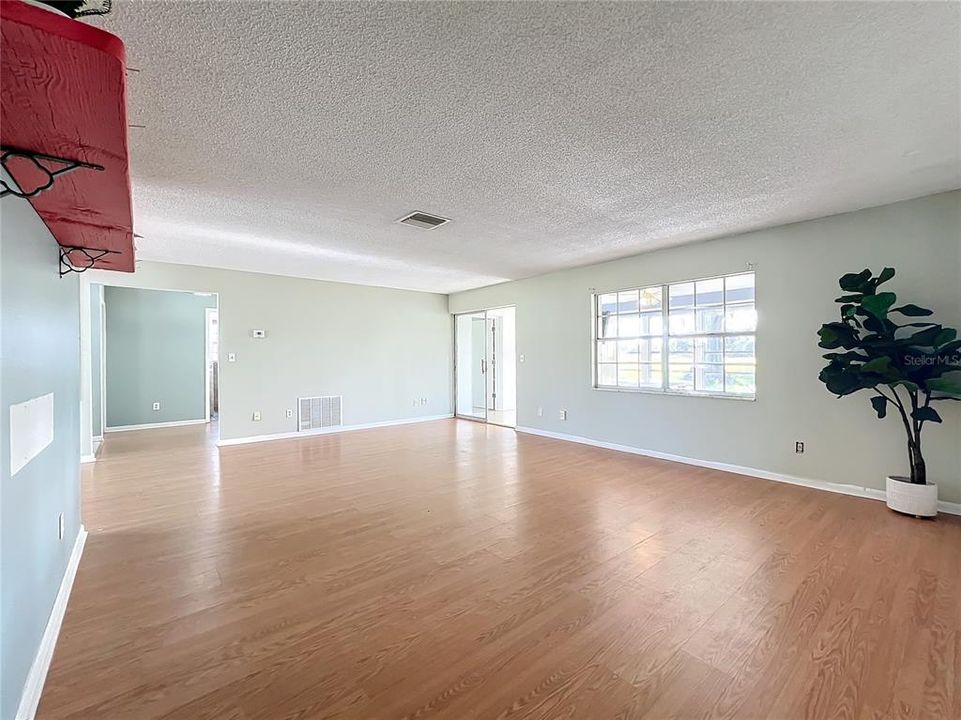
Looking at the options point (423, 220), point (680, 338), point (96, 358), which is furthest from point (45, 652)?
point (96, 358)

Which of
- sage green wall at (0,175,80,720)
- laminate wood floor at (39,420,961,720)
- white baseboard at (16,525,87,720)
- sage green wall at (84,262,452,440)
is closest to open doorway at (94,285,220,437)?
sage green wall at (84,262,452,440)

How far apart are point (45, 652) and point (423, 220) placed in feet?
11.5

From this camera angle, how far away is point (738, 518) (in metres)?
3.19

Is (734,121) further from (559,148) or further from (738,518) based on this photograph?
(738,518)

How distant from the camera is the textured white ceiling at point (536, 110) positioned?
157 centimetres

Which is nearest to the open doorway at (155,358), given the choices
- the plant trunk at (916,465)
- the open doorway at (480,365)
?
the open doorway at (480,365)

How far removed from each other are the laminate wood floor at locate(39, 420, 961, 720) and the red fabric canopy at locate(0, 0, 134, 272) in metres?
1.84

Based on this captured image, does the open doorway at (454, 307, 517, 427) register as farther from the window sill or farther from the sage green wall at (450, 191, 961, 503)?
the sage green wall at (450, 191, 961, 503)

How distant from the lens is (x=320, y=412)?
691cm

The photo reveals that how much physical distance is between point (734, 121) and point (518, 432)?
5.29 m

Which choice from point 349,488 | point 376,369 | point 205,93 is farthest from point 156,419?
point 205,93

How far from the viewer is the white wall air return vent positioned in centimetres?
672

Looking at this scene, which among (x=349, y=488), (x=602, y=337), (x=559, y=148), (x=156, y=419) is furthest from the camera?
(x=156, y=419)

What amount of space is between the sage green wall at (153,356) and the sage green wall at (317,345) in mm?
407
